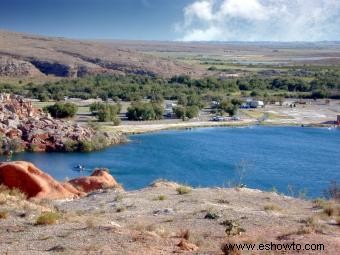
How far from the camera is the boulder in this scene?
74.0 ft

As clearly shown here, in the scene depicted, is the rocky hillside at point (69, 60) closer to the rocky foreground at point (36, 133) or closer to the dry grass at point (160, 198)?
the rocky foreground at point (36, 133)

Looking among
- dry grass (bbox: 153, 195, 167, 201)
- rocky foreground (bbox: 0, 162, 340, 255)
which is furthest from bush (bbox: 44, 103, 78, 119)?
dry grass (bbox: 153, 195, 167, 201)

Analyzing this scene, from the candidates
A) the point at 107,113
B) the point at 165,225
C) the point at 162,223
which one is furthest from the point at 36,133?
the point at 165,225

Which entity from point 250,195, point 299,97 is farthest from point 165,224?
point 299,97

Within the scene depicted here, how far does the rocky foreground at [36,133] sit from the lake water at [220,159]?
161 centimetres

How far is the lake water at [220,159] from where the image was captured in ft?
138

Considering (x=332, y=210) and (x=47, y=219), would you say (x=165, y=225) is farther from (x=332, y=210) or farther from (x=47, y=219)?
(x=332, y=210)

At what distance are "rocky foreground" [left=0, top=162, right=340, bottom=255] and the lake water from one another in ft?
53.8

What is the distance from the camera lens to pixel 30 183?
22844mm

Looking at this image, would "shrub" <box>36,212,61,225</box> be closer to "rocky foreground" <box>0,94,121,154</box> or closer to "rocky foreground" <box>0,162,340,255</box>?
"rocky foreground" <box>0,162,340,255</box>

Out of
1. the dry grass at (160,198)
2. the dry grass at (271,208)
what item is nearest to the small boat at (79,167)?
the dry grass at (160,198)

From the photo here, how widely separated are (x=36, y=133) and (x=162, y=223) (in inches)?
1696

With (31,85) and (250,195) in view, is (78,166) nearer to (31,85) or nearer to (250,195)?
(250,195)

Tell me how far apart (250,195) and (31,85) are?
282ft
